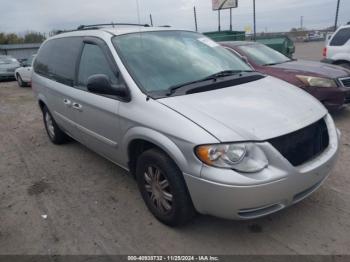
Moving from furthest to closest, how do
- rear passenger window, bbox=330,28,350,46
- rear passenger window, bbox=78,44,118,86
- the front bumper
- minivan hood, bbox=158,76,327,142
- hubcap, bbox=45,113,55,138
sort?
rear passenger window, bbox=330,28,350,46 < hubcap, bbox=45,113,55,138 < rear passenger window, bbox=78,44,118,86 < minivan hood, bbox=158,76,327,142 < the front bumper

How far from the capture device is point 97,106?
137 inches

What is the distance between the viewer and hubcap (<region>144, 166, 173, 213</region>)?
9.27 ft

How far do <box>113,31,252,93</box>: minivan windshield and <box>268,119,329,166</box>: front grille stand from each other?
3.67 feet

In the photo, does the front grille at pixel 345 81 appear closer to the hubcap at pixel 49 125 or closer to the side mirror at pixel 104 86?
the side mirror at pixel 104 86

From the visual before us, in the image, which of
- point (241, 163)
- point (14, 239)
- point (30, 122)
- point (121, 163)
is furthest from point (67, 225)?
point (30, 122)

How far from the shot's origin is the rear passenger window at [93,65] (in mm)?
3400

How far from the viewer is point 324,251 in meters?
2.56

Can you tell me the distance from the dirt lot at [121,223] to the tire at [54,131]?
0.92 m

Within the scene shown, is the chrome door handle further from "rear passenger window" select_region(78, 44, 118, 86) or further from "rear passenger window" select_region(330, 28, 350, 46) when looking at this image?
"rear passenger window" select_region(330, 28, 350, 46)

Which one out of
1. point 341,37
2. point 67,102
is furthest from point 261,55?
point 67,102

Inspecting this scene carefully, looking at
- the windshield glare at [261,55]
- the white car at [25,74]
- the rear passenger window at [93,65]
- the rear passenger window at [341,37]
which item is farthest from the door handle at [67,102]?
the white car at [25,74]

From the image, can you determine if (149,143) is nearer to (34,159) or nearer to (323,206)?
(323,206)

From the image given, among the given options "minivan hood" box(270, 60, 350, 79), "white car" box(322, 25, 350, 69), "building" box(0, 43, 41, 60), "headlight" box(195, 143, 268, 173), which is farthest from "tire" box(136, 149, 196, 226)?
"building" box(0, 43, 41, 60)

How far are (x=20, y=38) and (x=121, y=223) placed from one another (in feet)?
244
